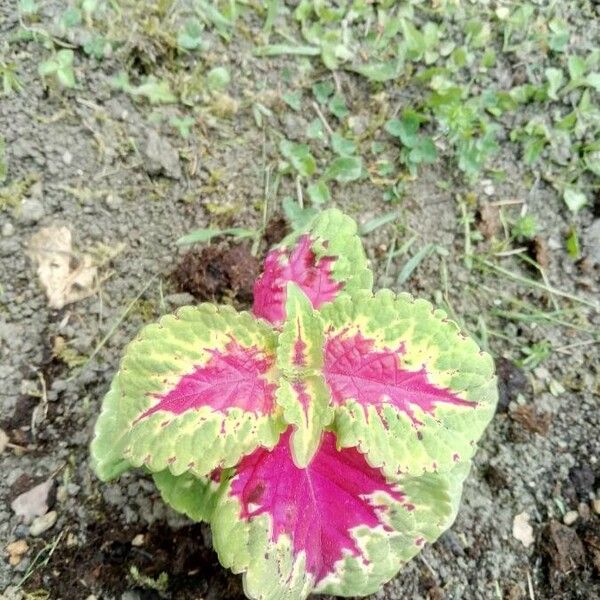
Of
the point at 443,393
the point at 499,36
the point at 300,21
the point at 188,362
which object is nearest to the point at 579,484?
the point at 443,393

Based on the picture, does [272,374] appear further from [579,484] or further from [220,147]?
[579,484]

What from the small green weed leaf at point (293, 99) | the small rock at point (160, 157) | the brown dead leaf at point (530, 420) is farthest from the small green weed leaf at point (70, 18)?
the brown dead leaf at point (530, 420)

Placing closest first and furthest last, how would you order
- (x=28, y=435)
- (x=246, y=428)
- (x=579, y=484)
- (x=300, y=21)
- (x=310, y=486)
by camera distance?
(x=246, y=428), (x=310, y=486), (x=28, y=435), (x=579, y=484), (x=300, y=21)

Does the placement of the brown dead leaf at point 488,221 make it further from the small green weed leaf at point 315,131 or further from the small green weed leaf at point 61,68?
the small green weed leaf at point 61,68

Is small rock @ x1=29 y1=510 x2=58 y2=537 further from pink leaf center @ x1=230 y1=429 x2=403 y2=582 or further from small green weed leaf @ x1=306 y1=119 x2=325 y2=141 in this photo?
small green weed leaf @ x1=306 y1=119 x2=325 y2=141

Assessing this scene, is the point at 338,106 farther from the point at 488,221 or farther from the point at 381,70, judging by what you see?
the point at 488,221

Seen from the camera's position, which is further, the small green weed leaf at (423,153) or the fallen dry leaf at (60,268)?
the small green weed leaf at (423,153)

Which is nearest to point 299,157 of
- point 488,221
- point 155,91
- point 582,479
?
point 155,91
